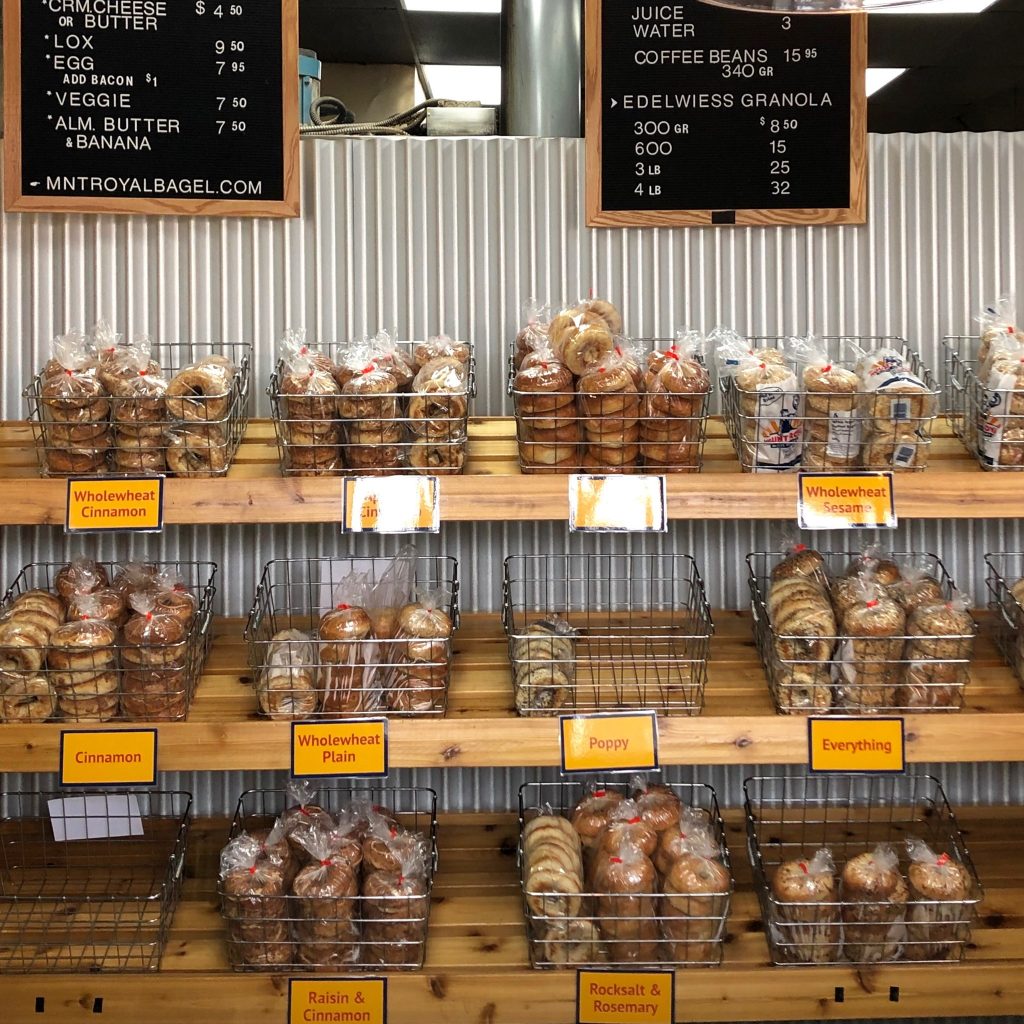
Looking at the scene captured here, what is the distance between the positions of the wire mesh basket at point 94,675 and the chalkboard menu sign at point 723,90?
132 cm

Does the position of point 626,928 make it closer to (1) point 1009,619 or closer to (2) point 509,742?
(2) point 509,742

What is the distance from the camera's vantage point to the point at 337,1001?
6.19 feet

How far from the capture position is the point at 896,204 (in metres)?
2.38

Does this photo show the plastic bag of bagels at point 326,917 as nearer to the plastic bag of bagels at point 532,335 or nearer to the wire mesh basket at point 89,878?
the wire mesh basket at point 89,878

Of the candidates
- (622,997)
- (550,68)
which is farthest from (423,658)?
(550,68)

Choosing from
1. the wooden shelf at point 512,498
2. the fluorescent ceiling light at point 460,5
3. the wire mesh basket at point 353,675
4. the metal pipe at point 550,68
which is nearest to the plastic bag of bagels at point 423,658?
the wire mesh basket at point 353,675

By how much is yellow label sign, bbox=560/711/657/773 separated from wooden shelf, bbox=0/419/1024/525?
358 mm

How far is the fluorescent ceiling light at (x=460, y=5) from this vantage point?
224 inches

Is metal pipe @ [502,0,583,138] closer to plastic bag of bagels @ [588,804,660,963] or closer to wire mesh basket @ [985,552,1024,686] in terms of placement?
wire mesh basket @ [985,552,1024,686]

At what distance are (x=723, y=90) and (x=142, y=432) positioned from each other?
4.49 ft

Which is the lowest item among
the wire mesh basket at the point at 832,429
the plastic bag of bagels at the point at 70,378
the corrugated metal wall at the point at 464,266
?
the wire mesh basket at the point at 832,429

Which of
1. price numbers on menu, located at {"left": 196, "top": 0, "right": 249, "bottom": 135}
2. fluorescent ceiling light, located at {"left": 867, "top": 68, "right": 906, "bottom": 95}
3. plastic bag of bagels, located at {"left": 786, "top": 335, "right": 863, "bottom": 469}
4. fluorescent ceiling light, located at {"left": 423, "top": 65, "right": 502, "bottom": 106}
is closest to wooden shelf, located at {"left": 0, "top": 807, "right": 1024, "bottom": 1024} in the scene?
plastic bag of bagels, located at {"left": 786, "top": 335, "right": 863, "bottom": 469}

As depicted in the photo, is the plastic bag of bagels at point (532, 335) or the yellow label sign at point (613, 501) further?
the plastic bag of bagels at point (532, 335)

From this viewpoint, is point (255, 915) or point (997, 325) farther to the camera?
point (997, 325)
